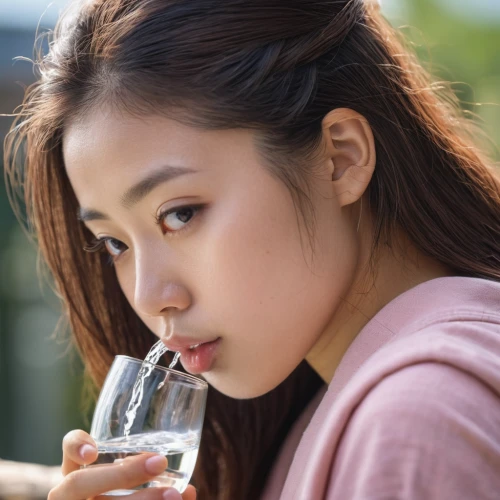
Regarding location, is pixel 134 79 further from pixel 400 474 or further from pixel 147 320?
pixel 400 474

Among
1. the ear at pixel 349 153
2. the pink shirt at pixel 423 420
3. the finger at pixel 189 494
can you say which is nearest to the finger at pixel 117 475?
the finger at pixel 189 494

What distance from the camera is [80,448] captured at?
1710 mm

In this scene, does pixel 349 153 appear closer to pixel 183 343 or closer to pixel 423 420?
pixel 183 343

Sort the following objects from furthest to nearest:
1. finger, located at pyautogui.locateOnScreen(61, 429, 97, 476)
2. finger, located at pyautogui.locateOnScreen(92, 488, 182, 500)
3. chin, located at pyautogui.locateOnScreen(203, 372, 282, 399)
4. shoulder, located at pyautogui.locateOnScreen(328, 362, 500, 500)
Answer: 1. chin, located at pyautogui.locateOnScreen(203, 372, 282, 399)
2. finger, located at pyautogui.locateOnScreen(61, 429, 97, 476)
3. finger, located at pyautogui.locateOnScreen(92, 488, 182, 500)
4. shoulder, located at pyautogui.locateOnScreen(328, 362, 500, 500)

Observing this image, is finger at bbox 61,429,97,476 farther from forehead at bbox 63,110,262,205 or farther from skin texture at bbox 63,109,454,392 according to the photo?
forehead at bbox 63,110,262,205

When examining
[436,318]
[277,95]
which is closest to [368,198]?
[277,95]

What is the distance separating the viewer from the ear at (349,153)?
1774 mm

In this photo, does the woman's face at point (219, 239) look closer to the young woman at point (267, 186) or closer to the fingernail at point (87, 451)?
the young woman at point (267, 186)

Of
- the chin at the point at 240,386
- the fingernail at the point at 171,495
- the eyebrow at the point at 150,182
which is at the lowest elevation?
the fingernail at the point at 171,495

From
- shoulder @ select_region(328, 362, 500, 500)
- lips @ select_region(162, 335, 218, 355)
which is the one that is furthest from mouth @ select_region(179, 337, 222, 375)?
shoulder @ select_region(328, 362, 500, 500)

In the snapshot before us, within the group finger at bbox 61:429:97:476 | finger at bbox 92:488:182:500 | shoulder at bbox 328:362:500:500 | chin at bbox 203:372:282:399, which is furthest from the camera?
chin at bbox 203:372:282:399

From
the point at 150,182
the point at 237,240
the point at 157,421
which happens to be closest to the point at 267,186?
the point at 237,240

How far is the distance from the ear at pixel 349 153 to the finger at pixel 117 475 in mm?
684

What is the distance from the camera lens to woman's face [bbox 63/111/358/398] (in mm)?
1664
